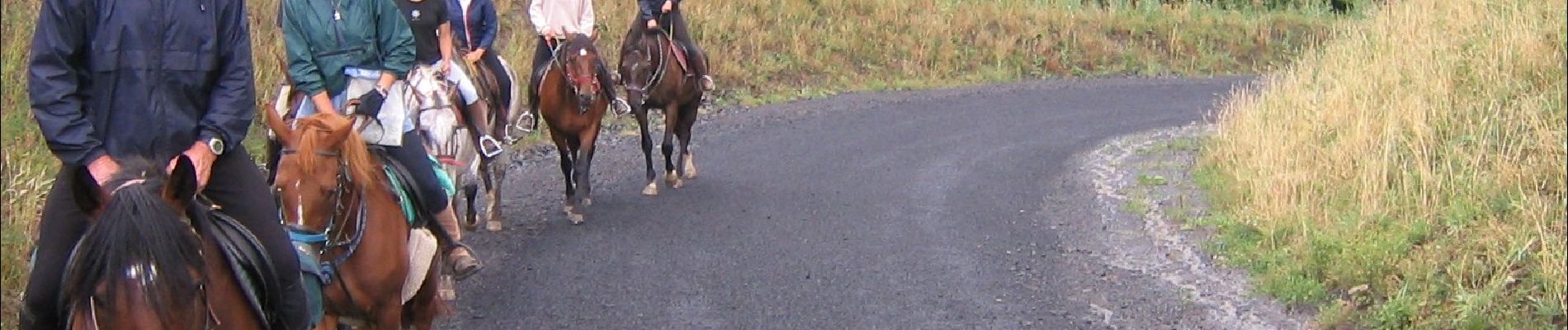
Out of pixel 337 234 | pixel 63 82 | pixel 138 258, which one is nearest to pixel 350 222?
pixel 337 234

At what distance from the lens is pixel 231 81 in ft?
14.0

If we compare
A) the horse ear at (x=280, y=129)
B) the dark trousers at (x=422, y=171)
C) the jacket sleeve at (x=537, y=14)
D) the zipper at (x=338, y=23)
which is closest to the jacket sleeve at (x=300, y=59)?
the zipper at (x=338, y=23)

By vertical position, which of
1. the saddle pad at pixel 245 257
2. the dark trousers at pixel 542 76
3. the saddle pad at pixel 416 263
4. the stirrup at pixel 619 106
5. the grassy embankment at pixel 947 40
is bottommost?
the grassy embankment at pixel 947 40

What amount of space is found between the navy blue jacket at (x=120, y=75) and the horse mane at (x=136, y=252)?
0.88 ft

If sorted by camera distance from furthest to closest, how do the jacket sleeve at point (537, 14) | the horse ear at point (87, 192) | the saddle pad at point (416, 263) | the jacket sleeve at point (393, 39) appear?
the jacket sleeve at point (537, 14), the jacket sleeve at point (393, 39), the saddle pad at point (416, 263), the horse ear at point (87, 192)

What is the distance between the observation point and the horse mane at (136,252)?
3621 mm

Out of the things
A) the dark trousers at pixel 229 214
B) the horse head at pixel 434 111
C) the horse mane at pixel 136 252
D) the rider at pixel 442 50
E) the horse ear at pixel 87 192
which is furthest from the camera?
the rider at pixel 442 50

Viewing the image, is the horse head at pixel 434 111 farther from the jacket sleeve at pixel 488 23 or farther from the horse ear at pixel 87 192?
the horse ear at pixel 87 192

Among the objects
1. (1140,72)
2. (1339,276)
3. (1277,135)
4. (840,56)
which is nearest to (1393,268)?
(1339,276)

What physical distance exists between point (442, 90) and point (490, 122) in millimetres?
2102

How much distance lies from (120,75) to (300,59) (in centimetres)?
223

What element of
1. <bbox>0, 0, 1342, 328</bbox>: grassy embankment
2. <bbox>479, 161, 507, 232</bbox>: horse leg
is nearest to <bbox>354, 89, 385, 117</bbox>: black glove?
<bbox>479, 161, 507, 232</bbox>: horse leg

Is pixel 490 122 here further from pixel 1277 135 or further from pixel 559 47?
pixel 1277 135

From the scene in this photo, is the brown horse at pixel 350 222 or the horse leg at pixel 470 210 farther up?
the brown horse at pixel 350 222
